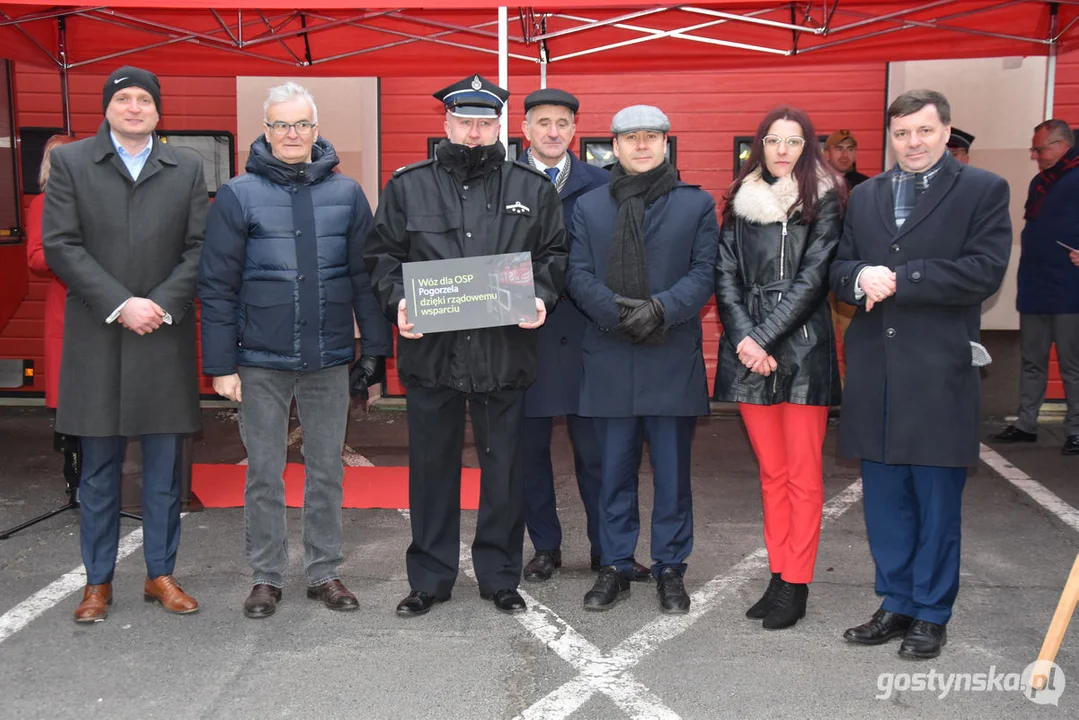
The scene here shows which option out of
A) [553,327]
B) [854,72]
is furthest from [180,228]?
[854,72]

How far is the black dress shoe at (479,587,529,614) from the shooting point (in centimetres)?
443

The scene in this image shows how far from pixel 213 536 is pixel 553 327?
2.21 meters

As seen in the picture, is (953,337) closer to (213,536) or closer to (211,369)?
(211,369)

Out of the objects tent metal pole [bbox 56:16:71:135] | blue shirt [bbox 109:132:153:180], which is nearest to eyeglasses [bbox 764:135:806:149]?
blue shirt [bbox 109:132:153:180]

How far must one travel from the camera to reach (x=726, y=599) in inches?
182

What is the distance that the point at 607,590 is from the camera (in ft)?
14.7

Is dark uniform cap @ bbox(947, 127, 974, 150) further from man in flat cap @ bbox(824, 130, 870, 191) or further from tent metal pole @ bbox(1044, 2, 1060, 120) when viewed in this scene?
man in flat cap @ bbox(824, 130, 870, 191)

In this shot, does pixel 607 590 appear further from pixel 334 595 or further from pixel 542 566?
pixel 334 595

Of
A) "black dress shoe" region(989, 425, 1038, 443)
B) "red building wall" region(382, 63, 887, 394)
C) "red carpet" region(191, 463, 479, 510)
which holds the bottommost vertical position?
"red carpet" region(191, 463, 479, 510)

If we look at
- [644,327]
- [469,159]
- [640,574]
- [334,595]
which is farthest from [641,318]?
[334,595]

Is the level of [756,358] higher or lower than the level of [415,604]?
higher

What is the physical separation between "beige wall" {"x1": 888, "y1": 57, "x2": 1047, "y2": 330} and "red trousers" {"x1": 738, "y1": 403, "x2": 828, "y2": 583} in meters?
5.12

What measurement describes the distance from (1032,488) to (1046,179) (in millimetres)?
2363

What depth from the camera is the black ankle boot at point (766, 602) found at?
4.33 metres
